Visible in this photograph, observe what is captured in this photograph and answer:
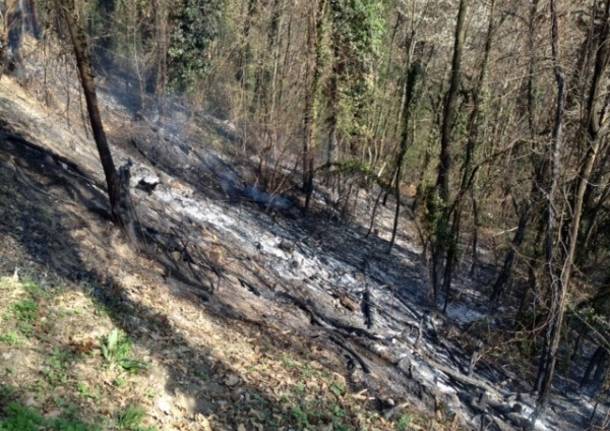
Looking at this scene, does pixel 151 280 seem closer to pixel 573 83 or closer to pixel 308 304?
pixel 308 304

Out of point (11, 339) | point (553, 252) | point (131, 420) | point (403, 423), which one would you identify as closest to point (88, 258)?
point (11, 339)

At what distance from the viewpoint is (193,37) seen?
24672mm

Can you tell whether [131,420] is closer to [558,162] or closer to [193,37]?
[558,162]

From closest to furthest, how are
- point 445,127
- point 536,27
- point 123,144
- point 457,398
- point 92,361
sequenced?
point 92,361, point 457,398, point 536,27, point 445,127, point 123,144

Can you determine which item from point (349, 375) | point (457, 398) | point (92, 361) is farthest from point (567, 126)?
point (92, 361)

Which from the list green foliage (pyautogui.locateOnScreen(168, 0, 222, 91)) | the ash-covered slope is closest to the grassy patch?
the ash-covered slope

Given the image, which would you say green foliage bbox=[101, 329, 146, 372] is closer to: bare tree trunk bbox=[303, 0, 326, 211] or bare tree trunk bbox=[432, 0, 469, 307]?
bare tree trunk bbox=[432, 0, 469, 307]

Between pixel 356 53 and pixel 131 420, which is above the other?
pixel 356 53

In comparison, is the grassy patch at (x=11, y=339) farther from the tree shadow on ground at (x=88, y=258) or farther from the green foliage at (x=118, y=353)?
the tree shadow on ground at (x=88, y=258)

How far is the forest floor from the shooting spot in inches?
235

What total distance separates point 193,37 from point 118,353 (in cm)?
2064

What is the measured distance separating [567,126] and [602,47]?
7.92 ft

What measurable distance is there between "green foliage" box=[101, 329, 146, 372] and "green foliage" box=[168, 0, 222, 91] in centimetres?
2021

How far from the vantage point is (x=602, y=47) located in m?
8.72
